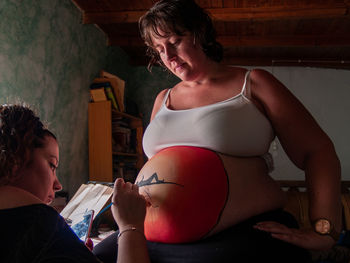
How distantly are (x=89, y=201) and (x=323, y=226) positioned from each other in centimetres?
95

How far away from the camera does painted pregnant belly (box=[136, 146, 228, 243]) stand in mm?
703

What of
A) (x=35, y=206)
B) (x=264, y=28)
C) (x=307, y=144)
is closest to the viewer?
(x=35, y=206)

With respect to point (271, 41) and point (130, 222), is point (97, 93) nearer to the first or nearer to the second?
point (271, 41)

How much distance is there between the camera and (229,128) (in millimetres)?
787

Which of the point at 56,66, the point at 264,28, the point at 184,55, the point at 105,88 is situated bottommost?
the point at 184,55

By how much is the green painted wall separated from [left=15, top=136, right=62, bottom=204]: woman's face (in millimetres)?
1548

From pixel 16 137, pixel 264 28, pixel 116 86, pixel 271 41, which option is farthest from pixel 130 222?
pixel 271 41

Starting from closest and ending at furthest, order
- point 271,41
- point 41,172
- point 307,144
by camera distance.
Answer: point 41,172 → point 307,144 → point 271,41

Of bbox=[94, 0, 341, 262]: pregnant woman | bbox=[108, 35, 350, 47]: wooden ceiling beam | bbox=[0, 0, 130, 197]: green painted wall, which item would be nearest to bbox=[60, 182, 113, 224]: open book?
bbox=[94, 0, 341, 262]: pregnant woman

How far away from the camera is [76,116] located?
301cm

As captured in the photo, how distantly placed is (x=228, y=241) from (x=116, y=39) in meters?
3.61

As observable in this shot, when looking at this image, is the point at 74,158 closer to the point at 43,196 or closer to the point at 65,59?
the point at 65,59

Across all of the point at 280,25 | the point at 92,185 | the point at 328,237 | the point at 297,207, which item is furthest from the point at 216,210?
the point at 280,25

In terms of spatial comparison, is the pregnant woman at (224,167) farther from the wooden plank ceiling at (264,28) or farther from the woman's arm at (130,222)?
the wooden plank ceiling at (264,28)
